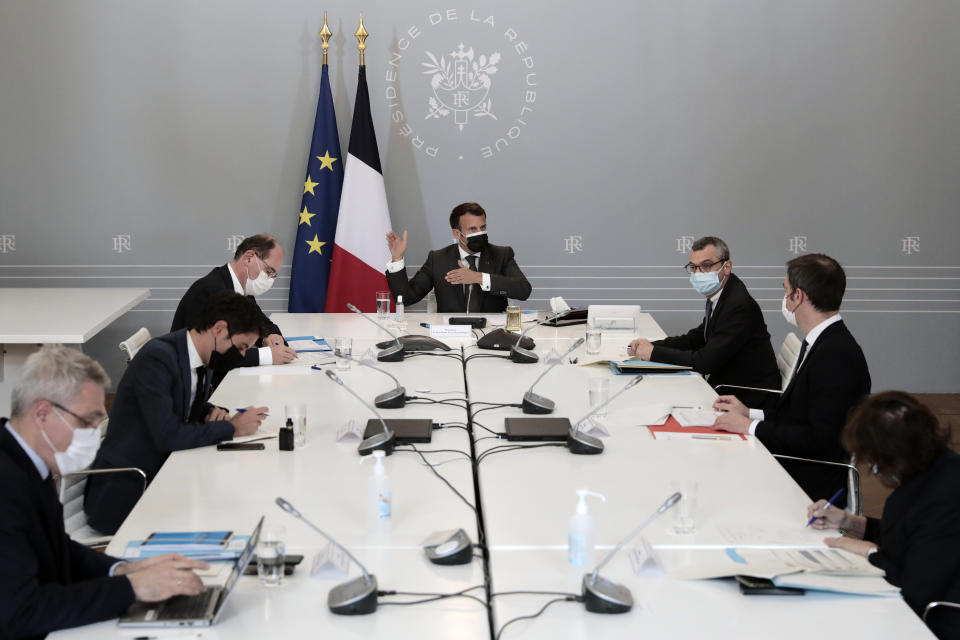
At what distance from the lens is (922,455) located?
2336mm

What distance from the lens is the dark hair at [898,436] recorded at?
7.66 ft

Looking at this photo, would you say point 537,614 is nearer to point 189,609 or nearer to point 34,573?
point 189,609

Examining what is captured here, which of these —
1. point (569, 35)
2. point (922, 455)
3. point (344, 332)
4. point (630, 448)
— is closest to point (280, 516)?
point (630, 448)

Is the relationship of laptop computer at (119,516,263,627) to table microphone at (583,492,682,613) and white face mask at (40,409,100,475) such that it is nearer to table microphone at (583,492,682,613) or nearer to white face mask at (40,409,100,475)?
white face mask at (40,409,100,475)

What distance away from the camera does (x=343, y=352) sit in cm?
423

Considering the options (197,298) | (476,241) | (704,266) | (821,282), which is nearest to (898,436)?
(821,282)

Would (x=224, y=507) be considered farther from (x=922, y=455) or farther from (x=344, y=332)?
(x=344, y=332)

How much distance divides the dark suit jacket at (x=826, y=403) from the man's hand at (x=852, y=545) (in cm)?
98

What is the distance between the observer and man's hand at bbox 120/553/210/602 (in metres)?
2.02

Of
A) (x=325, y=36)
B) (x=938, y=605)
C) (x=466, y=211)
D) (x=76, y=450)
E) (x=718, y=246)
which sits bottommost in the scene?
(x=938, y=605)

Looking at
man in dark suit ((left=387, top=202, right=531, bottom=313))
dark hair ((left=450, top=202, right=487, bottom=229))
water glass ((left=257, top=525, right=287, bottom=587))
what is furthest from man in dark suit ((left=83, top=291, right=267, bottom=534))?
dark hair ((left=450, top=202, right=487, bottom=229))

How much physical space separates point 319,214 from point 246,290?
160 centimetres

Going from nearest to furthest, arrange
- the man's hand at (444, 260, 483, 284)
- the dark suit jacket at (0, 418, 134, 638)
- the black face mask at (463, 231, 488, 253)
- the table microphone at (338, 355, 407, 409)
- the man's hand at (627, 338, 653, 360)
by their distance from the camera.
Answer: the dark suit jacket at (0, 418, 134, 638) < the table microphone at (338, 355, 407, 409) < the man's hand at (627, 338, 653, 360) < the man's hand at (444, 260, 483, 284) < the black face mask at (463, 231, 488, 253)

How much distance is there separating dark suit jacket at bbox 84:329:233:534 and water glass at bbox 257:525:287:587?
3.32 ft
